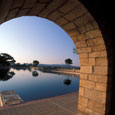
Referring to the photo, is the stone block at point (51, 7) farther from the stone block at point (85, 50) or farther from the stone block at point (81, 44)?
the stone block at point (85, 50)

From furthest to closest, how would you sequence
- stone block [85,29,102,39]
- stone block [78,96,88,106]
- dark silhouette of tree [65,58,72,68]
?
dark silhouette of tree [65,58,72,68] → stone block [78,96,88,106] → stone block [85,29,102,39]

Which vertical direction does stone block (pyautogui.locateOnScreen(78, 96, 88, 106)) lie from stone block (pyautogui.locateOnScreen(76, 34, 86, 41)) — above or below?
below

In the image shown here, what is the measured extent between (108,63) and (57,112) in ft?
7.40

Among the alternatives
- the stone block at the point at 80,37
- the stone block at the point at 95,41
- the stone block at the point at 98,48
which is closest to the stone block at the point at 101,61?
the stone block at the point at 98,48

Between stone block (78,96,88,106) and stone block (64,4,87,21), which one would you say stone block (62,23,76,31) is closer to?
stone block (64,4,87,21)

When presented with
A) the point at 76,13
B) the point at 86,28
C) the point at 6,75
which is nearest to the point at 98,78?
the point at 86,28

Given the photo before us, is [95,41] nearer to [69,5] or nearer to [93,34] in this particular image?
[93,34]

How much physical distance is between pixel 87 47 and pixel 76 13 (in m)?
0.87

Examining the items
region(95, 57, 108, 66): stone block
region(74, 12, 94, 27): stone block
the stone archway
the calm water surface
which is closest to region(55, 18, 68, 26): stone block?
the stone archway

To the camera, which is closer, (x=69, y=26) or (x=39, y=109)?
(x=69, y=26)

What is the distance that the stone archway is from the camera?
196 centimetres

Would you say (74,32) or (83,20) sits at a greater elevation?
(83,20)

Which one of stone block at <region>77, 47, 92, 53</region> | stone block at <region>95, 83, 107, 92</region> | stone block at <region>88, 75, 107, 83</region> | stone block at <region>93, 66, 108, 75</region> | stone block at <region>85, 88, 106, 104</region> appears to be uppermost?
stone block at <region>77, 47, 92, 53</region>

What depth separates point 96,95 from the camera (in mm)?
2387
